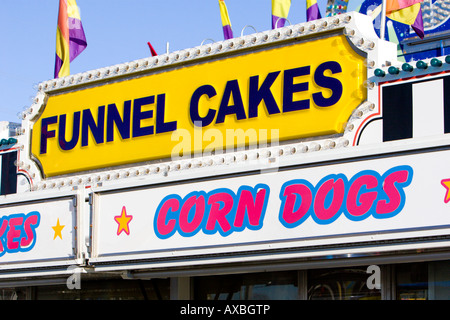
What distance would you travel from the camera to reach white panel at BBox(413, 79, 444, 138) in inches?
351

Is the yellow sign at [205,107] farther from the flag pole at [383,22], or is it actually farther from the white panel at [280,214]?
the white panel at [280,214]

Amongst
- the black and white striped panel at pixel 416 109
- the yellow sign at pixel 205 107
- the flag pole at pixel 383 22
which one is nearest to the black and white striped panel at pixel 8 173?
the yellow sign at pixel 205 107

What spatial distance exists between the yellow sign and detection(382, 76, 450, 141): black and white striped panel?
1.41 ft

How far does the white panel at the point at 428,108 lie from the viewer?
891 centimetres

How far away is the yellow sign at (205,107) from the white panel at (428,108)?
722mm

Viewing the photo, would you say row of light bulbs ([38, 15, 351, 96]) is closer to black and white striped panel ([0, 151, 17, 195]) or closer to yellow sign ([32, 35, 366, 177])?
yellow sign ([32, 35, 366, 177])

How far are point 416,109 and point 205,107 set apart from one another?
9.96ft

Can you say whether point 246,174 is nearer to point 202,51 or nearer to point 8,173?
point 202,51

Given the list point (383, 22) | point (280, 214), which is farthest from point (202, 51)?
point (280, 214)

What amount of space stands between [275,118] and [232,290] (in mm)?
2671

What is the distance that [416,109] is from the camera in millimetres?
9094

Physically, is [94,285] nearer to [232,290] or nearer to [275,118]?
[232,290]

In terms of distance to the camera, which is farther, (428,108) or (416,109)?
(416,109)

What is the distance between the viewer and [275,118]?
10.3 meters
